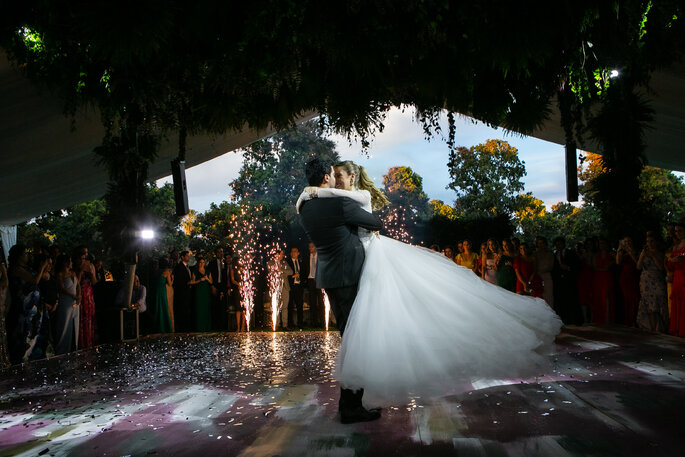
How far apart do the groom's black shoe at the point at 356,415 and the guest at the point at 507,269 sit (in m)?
6.87

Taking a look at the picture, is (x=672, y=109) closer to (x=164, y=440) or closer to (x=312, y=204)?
(x=312, y=204)

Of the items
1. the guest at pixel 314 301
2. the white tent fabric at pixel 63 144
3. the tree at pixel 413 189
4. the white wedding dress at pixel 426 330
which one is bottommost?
the guest at pixel 314 301

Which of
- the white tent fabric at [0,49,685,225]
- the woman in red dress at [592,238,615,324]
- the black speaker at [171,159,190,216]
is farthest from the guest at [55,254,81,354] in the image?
the woman in red dress at [592,238,615,324]

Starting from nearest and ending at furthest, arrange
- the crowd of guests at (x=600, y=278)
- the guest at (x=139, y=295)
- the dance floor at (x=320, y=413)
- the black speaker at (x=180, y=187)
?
the dance floor at (x=320, y=413)
the black speaker at (x=180, y=187)
the crowd of guests at (x=600, y=278)
the guest at (x=139, y=295)

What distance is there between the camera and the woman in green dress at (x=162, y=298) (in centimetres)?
1083

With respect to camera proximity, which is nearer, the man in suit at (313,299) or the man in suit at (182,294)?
the man in suit at (182,294)

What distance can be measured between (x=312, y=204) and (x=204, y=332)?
8535mm

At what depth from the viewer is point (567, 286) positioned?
9227mm

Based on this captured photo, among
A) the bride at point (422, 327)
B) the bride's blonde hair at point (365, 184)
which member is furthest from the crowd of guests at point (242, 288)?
the bride's blonde hair at point (365, 184)

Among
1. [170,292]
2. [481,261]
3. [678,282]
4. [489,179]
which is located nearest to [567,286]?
[481,261]

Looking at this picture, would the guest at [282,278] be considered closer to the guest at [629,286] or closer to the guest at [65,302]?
the guest at [65,302]

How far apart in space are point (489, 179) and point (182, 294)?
846 inches

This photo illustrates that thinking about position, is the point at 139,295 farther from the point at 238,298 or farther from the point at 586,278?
the point at 586,278

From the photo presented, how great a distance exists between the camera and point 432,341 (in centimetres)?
315
